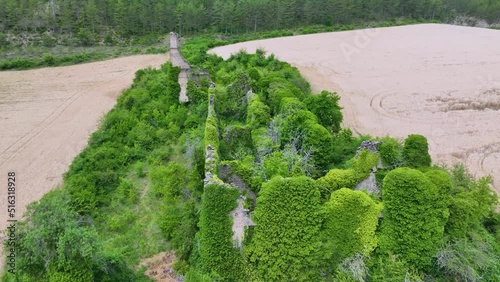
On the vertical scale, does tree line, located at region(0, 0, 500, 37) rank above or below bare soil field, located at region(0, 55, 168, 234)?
above

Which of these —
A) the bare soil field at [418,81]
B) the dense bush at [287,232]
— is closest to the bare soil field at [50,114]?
the dense bush at [287,232]

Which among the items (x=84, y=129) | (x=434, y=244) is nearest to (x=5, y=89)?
(x=84, y=129)

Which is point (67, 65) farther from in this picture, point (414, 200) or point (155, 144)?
point (414, 200)

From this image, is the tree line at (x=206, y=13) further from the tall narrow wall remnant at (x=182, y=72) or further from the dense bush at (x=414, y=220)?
the dense bush at (x=414, y=220)

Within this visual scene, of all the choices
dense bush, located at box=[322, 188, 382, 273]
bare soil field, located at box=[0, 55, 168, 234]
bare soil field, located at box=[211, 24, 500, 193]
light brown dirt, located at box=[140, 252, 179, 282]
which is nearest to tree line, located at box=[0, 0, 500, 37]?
bare soil field, located at box=[211, 24, 500, 193]

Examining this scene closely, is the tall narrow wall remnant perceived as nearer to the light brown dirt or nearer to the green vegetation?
the green vegetation

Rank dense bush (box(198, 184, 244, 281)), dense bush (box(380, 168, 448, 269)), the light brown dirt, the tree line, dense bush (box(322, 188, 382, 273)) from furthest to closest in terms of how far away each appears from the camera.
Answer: the tree line, the light brown dirt, dense bush (box(198, 184, 244, 281)), dense bush (box(322, 188, 382, 273)), dense bush (box(380, 168, 448, 269))
